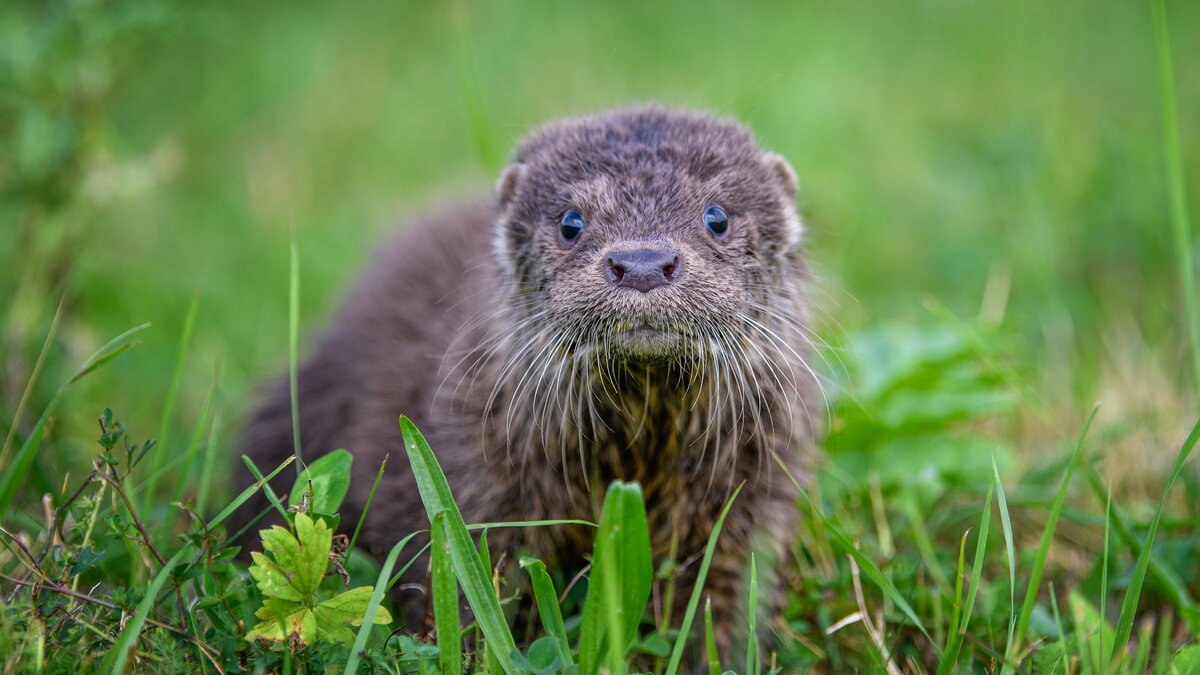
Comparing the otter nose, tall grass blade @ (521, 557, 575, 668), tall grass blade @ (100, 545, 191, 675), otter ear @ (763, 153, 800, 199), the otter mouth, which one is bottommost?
tall grass blade @ (521, 557, 575, 668)

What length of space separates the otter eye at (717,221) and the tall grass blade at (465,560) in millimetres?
1262

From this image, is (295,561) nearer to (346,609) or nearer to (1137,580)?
(346,609)

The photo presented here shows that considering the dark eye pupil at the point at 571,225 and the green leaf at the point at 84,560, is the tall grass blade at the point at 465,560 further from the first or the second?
the dark eye pupil at the point at 571,225

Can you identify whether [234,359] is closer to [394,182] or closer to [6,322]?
[6,322]

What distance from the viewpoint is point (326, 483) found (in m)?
3.18

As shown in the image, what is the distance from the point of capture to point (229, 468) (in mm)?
5309

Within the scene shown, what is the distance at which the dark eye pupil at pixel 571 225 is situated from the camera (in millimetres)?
3705

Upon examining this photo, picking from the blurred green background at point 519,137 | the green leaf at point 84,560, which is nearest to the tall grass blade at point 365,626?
the green leaf at point 84,560

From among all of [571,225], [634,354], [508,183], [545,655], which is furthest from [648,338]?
[508,183]

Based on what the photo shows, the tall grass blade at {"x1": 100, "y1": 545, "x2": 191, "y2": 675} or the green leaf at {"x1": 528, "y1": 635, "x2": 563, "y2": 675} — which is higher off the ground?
the tall grass blade at {"x1": 100, "y1": 545, "x2": 191, "y2": 675}

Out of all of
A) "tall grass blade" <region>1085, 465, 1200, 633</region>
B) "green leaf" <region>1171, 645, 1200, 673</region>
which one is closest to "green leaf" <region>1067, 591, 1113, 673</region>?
"green leaf" <region>1171, 645, 1200, 673</region>

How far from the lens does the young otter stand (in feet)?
11.2

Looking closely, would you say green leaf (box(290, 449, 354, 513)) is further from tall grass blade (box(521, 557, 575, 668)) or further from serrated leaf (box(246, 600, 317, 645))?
tall grass blade (box(521, 557, 575, 668))

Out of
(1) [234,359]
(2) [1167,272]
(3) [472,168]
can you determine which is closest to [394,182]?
(3) [472,168]
